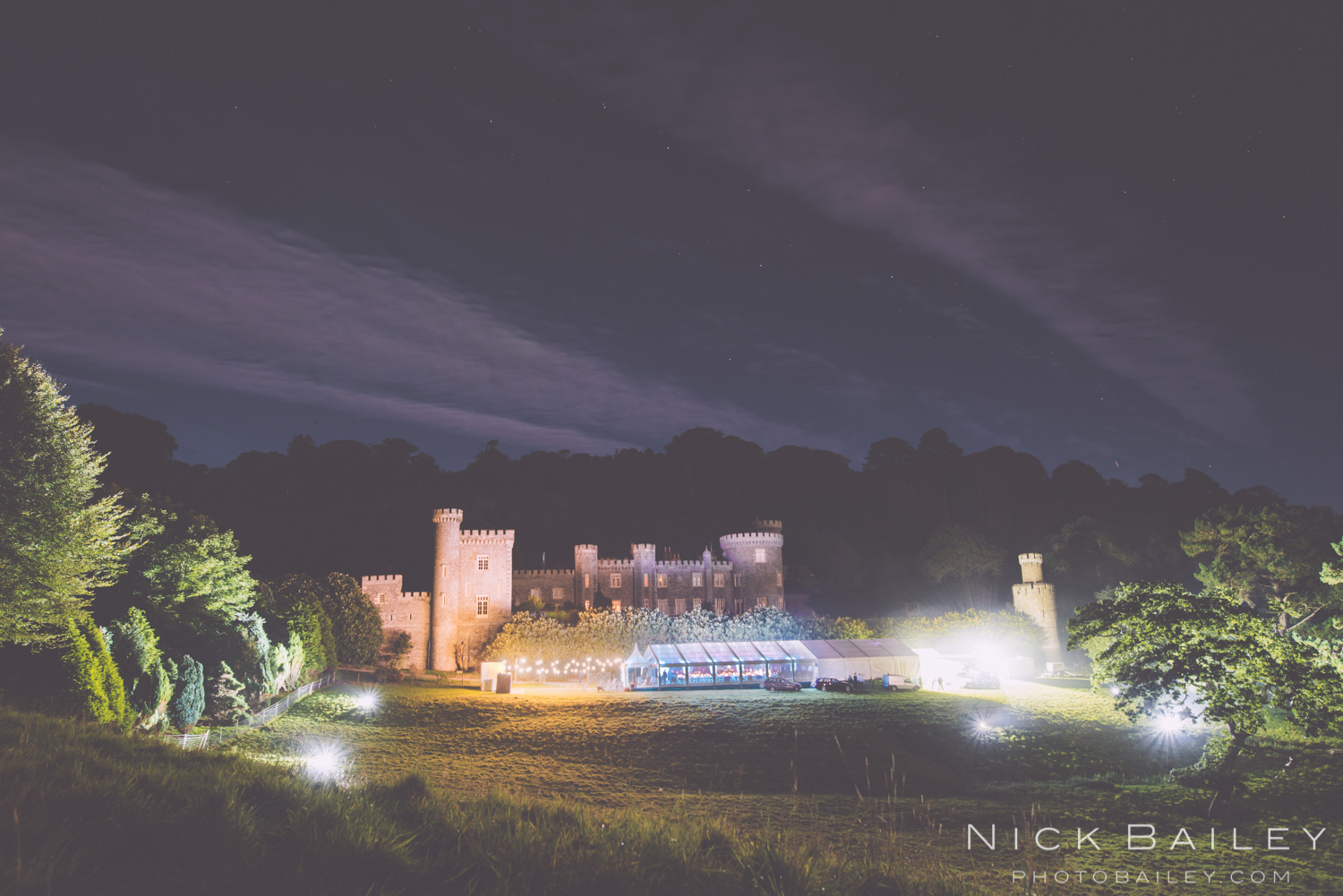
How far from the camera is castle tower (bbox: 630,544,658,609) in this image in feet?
169

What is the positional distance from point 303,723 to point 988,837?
22.0 meters

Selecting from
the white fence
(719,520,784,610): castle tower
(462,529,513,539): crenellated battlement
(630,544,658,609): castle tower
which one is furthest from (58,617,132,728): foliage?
(719,520,784,610): castle tower

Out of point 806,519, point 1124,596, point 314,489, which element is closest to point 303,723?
point 1124,596

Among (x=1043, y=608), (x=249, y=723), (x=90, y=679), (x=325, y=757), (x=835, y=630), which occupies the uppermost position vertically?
(x=90, y=679)

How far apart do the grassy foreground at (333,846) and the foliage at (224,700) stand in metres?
16.7

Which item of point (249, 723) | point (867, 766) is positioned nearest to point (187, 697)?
point (249, 723)

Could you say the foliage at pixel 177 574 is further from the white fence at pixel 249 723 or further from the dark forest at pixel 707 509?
the dark forest at pixel 707 509

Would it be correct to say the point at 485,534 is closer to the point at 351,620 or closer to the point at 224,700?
the point at 351,620

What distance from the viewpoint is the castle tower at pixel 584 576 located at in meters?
49.7

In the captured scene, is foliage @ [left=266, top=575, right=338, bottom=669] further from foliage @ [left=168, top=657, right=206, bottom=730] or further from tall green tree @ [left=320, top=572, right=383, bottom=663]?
foliage @ [left=168, top=657, right=206, bottom=730]

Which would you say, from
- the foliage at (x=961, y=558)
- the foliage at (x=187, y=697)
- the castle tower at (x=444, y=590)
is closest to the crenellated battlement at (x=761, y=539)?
the foliage at (x=961, y=558)

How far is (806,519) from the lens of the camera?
218 feet

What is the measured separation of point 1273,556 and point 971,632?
16.0 m

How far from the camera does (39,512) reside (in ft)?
53.9
